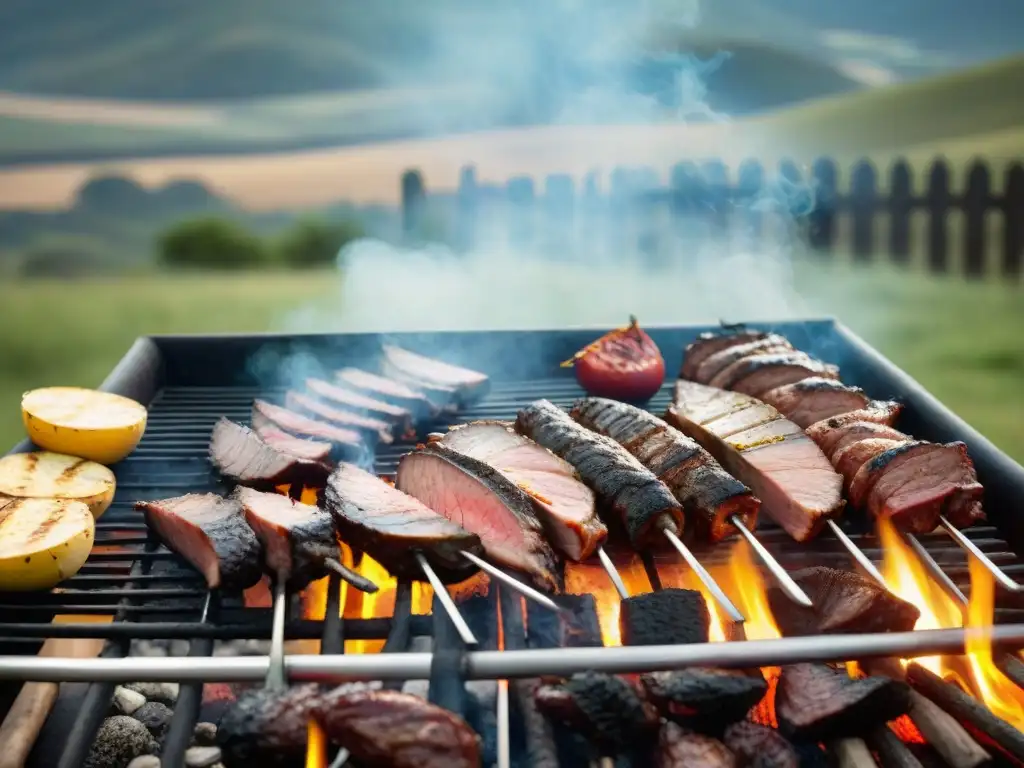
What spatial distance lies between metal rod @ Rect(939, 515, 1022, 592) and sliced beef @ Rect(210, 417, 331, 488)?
270 cm

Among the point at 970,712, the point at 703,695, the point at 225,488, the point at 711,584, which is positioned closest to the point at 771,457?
the point at 711,584

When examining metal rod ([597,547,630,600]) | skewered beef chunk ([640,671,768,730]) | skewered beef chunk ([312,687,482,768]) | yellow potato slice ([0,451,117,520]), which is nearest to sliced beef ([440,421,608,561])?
metal rod ([597,547,630,600])

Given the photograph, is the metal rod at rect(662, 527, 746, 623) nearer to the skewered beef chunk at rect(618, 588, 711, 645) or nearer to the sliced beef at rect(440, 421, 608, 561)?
the skewered beef chunk at rect(618, 588, 711, 645)

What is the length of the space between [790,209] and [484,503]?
1053 centimetres

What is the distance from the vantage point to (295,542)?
11.3 ft

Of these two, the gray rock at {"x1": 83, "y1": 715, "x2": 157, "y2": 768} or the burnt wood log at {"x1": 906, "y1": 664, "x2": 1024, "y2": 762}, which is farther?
the gray rock at {"x1": 83, "y1": 715, "x2": 157, "y2": 768}

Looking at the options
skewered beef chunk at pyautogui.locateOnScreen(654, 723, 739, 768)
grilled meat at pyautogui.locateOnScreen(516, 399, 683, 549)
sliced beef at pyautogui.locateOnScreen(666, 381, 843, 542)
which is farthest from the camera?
sliced beef at pyautogui.locateOnScreen(666, 381, 843, 542)

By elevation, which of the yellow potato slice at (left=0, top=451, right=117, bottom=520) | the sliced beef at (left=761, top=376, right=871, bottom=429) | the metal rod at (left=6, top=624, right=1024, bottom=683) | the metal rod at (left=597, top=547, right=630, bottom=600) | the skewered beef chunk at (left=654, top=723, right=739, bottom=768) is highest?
the sliced beef at (left=761, top=376, right=871, bottom=429)

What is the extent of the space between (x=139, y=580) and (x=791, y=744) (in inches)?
94.9

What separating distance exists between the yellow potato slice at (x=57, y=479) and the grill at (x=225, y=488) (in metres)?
0.13

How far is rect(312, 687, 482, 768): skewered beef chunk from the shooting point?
257 cm

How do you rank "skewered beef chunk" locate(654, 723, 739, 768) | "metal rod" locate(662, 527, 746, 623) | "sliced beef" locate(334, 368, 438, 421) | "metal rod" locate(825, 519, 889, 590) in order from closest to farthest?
1. "skewered beef chunk" locate(654, 723, 739, 768)
2. "metal rod" locate(662, 527, 746, 623)
3. "metal rod" locate(825, 519, 889, 590)
4. "sliced beef" locate(334, 368, 438, 421)

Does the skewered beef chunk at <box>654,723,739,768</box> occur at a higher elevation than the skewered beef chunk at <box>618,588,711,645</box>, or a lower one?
lower

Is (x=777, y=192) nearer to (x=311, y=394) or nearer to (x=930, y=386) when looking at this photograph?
(x=930, y=386)
